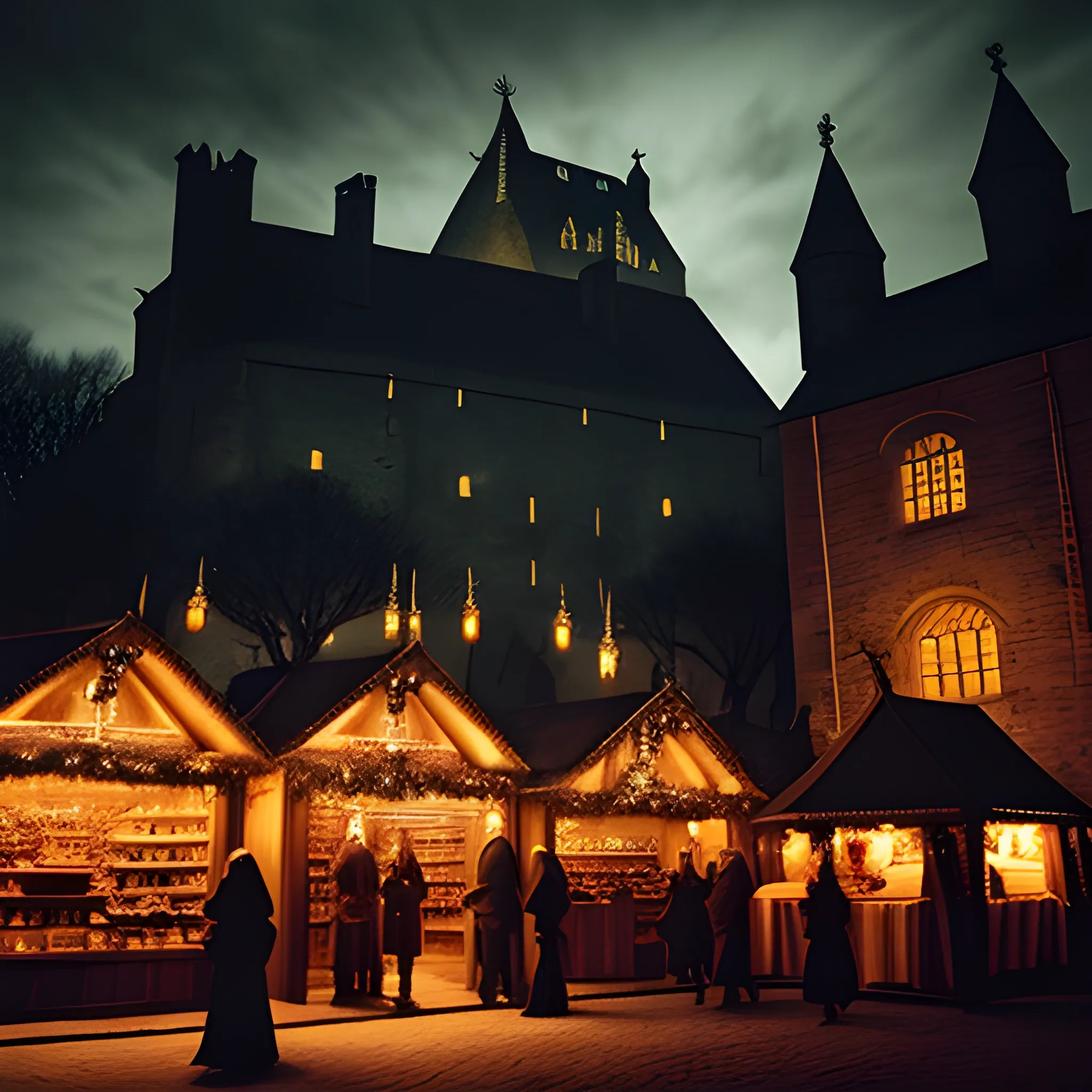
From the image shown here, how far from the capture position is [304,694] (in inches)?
586

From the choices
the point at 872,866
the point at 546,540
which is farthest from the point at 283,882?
the point at 546,540

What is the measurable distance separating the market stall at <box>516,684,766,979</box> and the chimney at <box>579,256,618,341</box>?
26790mm

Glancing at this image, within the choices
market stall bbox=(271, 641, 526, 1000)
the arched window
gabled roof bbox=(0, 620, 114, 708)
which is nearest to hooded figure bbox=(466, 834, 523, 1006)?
market stall bbox=(271, 641, 526, 1000)

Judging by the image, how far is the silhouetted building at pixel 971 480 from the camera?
19.4m

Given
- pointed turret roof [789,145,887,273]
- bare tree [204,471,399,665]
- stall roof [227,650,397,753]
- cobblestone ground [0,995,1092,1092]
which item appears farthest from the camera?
bare tree [204,471,399,665]

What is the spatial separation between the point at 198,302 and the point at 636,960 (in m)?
25.7

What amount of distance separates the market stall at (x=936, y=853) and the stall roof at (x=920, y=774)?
0.02 meters

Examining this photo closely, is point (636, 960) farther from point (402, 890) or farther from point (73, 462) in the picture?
point (73, 462)

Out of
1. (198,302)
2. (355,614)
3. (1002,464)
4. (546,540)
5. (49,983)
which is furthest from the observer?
(546,540)

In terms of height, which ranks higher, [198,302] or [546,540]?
[198,302]

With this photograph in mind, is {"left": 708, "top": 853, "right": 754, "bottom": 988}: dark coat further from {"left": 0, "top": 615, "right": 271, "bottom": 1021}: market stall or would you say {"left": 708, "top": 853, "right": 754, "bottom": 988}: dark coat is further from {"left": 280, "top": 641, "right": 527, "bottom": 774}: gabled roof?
{"left": 0, "top": 615, "right": 271, "bottom": 1021}: market stall

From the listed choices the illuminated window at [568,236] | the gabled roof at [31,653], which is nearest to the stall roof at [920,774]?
the gabled roof at [31,653]

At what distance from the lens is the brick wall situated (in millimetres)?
19109

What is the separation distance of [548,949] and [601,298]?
3315 centimetres
